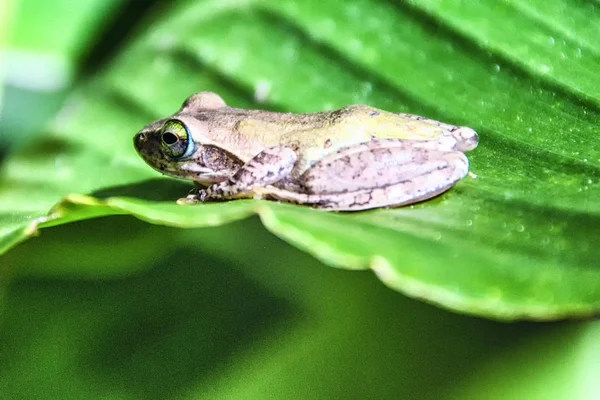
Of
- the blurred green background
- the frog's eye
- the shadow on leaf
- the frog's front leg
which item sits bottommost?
the blurred green background

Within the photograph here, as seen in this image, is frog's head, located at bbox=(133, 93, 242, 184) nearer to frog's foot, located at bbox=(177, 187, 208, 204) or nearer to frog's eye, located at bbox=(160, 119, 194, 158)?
frog's eye, located at bbox=(160, 119, 194, 158)

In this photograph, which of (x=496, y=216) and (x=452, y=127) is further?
(x=452, y=127)

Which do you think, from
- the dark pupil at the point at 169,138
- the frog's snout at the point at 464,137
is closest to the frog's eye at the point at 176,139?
the dark pupil at the point at 169,138

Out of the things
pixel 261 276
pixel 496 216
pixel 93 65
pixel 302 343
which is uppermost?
pixel 93 65

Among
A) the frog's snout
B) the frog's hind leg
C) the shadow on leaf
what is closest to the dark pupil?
the shadow on leaf

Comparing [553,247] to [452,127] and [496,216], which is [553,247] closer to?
[496,216]

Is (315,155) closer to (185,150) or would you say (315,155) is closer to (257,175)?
(257,175)

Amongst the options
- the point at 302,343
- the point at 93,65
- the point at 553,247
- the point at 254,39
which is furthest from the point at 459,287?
the point at 93,65
